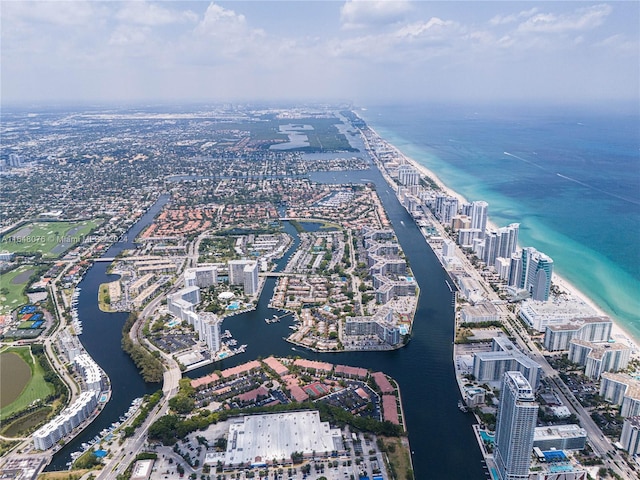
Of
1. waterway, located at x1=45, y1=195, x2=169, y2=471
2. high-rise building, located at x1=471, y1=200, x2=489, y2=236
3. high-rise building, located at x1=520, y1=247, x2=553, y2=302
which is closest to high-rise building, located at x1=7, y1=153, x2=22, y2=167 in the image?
waterway, located at x1=45, y1=195, x2=169, y2=471

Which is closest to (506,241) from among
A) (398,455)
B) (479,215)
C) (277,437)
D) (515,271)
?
(515,271)

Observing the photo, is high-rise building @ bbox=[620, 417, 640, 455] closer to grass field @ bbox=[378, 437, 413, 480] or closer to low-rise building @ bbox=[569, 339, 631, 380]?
low-rise building @ bbox=[569, 339, 631, 380]

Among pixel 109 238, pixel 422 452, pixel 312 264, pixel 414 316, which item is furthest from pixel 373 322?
pixel 109 238

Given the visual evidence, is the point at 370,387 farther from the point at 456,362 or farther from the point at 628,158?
the point at 628,158

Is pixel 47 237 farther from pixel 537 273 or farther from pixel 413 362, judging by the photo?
pixel 537 273

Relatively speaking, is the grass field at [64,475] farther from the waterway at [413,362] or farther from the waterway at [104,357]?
the waterway at [413,362]

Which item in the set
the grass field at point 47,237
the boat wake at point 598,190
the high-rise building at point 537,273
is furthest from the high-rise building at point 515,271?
the grass field at point 47,237
